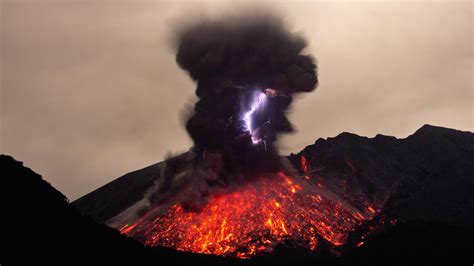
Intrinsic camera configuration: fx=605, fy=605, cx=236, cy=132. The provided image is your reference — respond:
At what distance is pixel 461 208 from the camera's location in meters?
137

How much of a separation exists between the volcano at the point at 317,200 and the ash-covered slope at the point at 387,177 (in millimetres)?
276

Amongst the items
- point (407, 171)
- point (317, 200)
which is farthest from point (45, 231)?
point (407, 171)

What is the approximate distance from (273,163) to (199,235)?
1050 inches

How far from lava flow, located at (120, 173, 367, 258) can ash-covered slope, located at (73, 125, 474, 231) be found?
1594cm

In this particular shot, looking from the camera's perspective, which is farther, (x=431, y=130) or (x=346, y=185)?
(x=431, y=130)

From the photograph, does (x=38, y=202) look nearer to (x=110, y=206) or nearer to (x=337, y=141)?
(x=110, y=206)

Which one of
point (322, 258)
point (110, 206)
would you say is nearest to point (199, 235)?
point (322, 258)

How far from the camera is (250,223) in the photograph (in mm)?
116125

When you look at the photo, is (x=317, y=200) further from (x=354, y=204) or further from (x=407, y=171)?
(x=407, y=171)

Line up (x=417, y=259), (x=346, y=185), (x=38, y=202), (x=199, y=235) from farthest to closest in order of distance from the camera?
(x=346, y=185) < (x=199, y=235) < (x=417, y=259) < (x=38, y=202)

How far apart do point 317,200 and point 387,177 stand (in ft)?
125

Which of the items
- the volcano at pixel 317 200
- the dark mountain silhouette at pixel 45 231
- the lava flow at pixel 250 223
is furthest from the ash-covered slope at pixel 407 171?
the dark mountain silhouette at pixel 45 231

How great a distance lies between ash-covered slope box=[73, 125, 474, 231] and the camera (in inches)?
5571

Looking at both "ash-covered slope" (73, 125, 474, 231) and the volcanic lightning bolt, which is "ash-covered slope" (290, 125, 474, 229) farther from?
the volcanic lightning bolt
